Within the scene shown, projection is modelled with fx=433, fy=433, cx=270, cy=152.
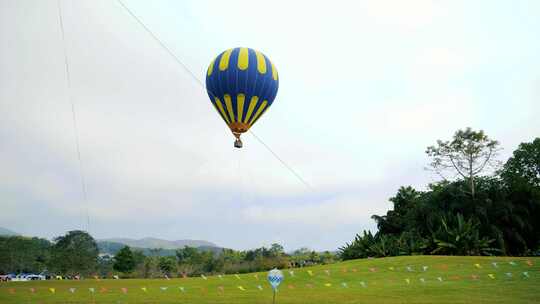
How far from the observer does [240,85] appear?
22.5 m

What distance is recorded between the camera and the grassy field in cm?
2055

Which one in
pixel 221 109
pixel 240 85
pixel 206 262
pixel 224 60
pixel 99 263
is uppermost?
pixel 224 60

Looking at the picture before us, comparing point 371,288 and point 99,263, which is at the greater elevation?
point 99,263

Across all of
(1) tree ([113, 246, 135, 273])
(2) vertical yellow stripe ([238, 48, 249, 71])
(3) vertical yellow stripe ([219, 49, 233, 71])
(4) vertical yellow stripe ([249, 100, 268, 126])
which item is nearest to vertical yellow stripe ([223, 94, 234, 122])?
(4) vertical yellow stripe ([249, 100, 268, 126])

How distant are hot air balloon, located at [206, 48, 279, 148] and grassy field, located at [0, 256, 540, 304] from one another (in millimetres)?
8752

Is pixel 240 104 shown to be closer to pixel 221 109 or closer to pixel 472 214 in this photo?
pixel 221 109

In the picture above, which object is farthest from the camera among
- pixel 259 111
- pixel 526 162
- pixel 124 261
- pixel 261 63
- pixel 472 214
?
pixel 124 261

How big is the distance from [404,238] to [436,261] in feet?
41.4

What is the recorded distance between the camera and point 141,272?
49812 mm

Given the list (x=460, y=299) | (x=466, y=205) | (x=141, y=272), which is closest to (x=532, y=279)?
(x=460, y=299)

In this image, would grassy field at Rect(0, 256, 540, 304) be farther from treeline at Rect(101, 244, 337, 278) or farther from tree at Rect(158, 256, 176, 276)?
tree at Rect(158, 256, 176, 276)

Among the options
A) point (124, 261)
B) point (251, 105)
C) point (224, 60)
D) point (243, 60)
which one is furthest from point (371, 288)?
point (124, 261)

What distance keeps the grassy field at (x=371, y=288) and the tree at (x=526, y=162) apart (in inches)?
1446

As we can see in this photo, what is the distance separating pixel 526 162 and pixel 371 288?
50197 millimetres
